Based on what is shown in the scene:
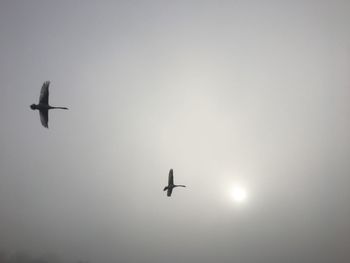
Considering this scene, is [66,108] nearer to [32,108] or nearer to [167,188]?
[32,108]

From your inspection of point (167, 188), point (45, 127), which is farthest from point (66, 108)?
point (167, 188)

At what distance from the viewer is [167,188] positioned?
80812 mm

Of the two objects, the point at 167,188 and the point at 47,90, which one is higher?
the point at 47,90

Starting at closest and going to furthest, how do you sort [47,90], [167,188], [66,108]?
[47,90]
[66,108]
[167,188]

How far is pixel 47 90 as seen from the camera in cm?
5925

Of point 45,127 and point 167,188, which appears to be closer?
point 45,127

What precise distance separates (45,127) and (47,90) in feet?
19.7

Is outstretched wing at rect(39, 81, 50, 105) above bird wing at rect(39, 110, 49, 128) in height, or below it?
above

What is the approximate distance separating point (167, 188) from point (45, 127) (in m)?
31.2

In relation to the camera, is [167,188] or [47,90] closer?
[47,90]

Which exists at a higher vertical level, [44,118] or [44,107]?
[44,107]

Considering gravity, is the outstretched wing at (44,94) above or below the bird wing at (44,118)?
above

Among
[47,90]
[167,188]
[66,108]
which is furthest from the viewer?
[167,188]

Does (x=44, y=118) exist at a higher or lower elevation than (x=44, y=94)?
lower
